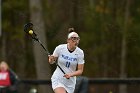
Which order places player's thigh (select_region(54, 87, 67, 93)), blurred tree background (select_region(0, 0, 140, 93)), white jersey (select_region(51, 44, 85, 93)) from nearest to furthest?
player's thigh (select_region(54, 87, 67, 93)) → white jersey (select_region(51, 44, 85, 93)) → blurred tree background (select_region(0, 0, 140, 93))

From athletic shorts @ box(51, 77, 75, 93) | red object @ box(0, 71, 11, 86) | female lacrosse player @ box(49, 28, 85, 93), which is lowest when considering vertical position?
red object @ box(0, 71, 11, 86)

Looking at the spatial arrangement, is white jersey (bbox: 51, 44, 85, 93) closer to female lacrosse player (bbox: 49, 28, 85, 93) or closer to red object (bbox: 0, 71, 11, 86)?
female lacrosse player (bbox: 49, 28, 85, 93)

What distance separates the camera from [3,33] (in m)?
29.8

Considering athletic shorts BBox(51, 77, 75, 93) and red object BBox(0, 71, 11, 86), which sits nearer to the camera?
athletic shorts BBox(51, 77, 75, 93)

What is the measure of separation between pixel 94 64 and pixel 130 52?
91.1 inches

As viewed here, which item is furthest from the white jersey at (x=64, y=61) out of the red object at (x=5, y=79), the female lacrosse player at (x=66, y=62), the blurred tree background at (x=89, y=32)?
the blurred tree background at (x=89, y=32)

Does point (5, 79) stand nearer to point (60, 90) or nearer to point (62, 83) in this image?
point (62, 83)

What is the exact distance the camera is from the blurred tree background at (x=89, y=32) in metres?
27.0

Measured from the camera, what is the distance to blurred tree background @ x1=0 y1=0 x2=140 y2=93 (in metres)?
27.0

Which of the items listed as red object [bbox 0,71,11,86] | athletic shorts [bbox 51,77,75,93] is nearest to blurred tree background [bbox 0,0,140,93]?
red object [bbox 0,71,11,86]

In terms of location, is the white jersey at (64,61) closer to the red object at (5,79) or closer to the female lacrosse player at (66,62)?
the female lacrosse player at (66,62)

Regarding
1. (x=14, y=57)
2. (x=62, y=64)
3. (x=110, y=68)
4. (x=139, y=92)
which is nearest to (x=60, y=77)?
(x=62, y=64)

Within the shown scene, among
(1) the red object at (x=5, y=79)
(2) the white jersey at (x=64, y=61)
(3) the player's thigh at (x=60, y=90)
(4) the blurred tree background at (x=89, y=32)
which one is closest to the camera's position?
(3) the player's thigh at (x=60, y=90)

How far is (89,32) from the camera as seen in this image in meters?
28.4
